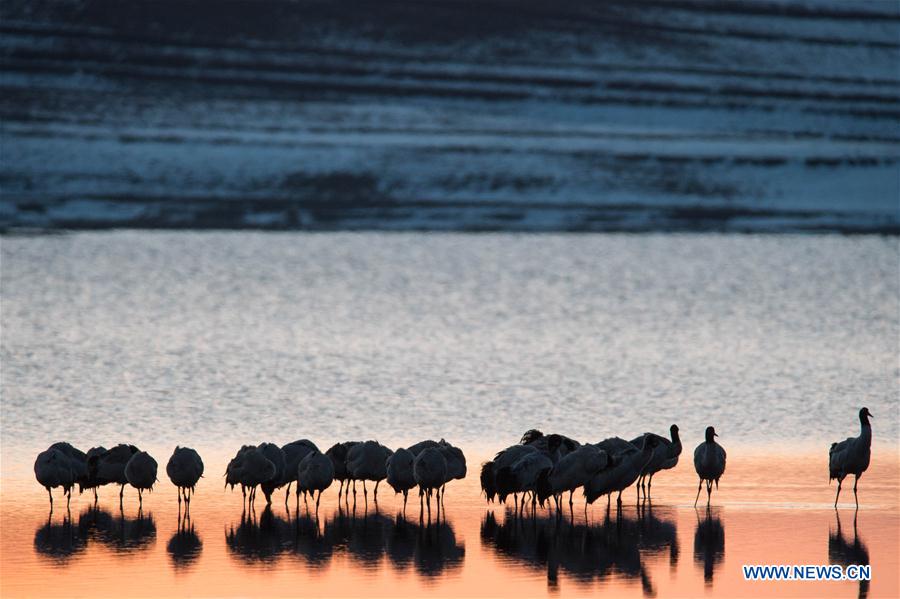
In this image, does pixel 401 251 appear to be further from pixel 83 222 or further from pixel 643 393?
pixel 643 393

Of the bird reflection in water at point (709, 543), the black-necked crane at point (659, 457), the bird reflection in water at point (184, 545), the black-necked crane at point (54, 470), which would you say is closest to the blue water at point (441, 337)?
the black-necked crane at point (659, 457)

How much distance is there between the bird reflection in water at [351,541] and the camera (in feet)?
41.4

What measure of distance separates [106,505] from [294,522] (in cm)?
192

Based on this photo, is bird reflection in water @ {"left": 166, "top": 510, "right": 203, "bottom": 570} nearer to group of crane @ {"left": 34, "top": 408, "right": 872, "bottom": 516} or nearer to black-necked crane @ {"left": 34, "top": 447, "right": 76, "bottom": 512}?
group of crane @ {"left": 34, "top": 408, "right": 872, "bottom": 516}

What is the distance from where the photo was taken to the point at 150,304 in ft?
107

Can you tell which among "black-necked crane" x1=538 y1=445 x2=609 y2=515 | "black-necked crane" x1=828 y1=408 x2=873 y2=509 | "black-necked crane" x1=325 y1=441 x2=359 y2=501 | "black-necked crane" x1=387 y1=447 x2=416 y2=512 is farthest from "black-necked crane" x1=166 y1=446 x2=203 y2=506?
"black-necked crane" x1=828 y1=408 x2=873 y2=509

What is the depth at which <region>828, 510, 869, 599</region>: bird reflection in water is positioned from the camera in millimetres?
12398

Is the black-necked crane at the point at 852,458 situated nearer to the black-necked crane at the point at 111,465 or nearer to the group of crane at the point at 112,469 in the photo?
the group of crane at the point at 112,469

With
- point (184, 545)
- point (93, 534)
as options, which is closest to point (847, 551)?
point (184, 545)

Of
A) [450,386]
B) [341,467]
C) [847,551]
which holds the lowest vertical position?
[847,551]

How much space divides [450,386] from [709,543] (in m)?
9.32

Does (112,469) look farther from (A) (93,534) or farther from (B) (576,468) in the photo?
(B) (576,468)

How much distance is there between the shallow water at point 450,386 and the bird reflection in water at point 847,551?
40 millimetres

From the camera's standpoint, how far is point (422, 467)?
14.4m
